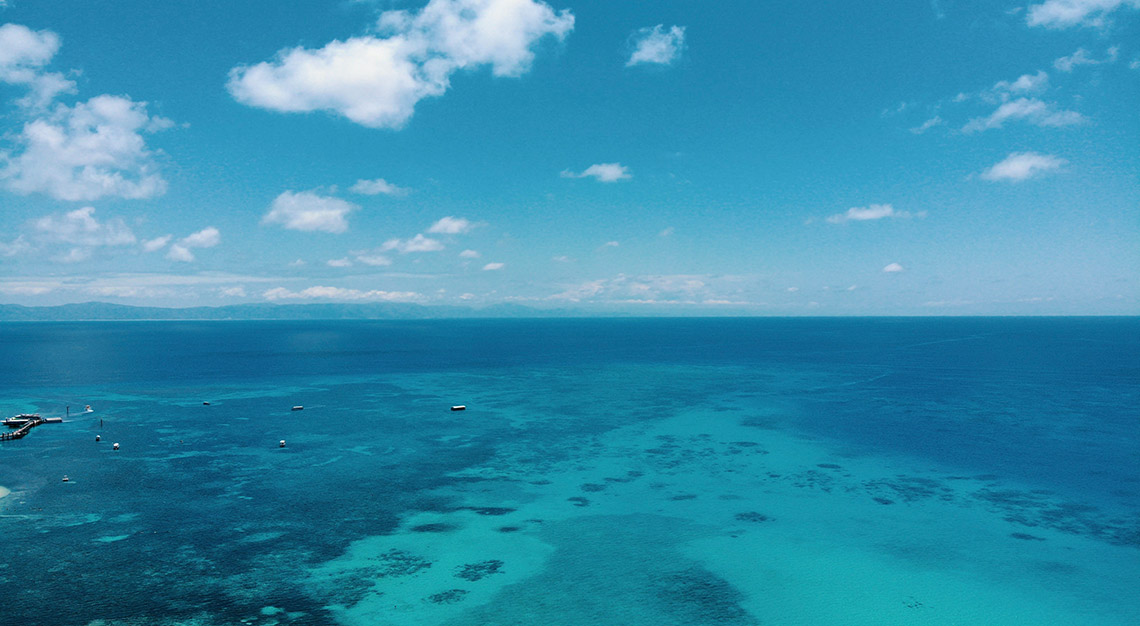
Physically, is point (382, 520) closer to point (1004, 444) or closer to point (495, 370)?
point (1004, 444)

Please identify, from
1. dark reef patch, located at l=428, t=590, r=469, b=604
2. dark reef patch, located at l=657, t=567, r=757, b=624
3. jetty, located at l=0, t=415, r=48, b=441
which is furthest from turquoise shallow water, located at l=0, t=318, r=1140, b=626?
jetty, located at l=0, t=415, r=48, b=441

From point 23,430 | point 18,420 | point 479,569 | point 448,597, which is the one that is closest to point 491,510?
point 479,569

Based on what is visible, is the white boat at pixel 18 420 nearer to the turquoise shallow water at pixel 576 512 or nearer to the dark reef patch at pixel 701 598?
the turquoise shallow water at pixel 576 512

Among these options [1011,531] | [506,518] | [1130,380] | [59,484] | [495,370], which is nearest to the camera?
[1011,531]

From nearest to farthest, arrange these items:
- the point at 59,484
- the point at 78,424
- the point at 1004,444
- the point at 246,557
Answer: the point at 246,557 → the point at 59,484 → the point at 1004,444 → the point at 78,424

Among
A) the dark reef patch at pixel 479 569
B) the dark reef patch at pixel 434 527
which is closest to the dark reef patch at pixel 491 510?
the dark reef patch at pixel 434 527

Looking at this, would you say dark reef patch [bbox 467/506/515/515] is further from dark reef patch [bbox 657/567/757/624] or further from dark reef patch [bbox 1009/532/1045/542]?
dark reef patch [bbox 1009/532/1045/542]

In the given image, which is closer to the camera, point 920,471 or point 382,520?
point 382,520

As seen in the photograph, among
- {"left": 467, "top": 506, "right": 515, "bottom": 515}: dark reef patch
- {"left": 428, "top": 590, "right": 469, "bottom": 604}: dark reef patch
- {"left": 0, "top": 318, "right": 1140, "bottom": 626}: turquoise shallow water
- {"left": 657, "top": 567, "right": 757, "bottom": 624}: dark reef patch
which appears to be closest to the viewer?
{"left": 657, "top": 567, "right": 757, "bottom": 624}: dark reef patch

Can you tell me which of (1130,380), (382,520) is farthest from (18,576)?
(1130,380)
